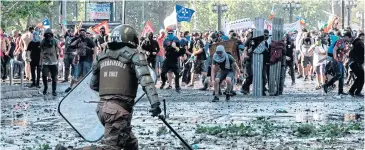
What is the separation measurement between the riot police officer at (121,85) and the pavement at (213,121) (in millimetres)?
2998

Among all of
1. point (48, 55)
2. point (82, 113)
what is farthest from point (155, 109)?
point (48, 55)

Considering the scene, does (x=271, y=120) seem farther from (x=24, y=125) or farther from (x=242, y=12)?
(x=242, y=12)

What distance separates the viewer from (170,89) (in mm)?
27625

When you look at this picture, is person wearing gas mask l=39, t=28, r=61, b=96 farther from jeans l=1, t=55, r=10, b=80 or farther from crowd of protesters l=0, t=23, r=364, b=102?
jeans l=1, t=55, r=10, b=80

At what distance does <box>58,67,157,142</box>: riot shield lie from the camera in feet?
32.6

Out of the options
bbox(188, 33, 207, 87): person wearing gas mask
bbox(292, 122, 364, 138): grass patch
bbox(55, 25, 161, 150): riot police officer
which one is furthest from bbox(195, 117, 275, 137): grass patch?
bbox(188, 33, 207, 87): person wearing gas mask

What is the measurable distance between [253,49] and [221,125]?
869 cm

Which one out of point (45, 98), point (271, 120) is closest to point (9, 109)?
point (45, 98)

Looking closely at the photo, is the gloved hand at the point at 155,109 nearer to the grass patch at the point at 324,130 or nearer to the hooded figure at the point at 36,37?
the grass patch at the point at 324,130

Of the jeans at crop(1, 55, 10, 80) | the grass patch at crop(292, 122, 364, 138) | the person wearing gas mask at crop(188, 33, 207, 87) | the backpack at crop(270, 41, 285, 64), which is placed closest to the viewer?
the grass patch at crop(292, 122, 364, 138)

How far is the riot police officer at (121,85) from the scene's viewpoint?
8.89 metres

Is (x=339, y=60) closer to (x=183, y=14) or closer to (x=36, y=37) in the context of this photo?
(x=36, y=37)

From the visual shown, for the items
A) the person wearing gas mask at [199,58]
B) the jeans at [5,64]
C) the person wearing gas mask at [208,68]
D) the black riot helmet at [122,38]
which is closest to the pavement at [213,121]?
the person wearing gas mask at [208,68]

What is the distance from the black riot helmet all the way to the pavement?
3.16 meters
